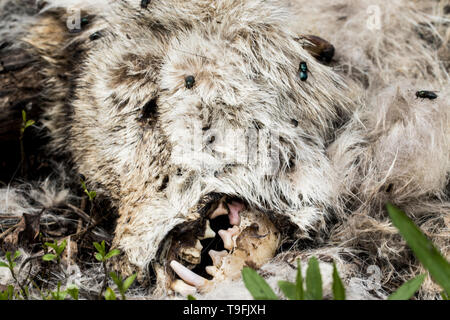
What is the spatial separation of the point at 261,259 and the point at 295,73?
720 millimetres

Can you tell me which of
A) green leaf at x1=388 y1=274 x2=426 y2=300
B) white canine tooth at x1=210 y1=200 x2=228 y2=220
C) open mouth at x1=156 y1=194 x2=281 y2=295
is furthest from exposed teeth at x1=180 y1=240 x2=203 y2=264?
green leaf at x1=388 y1=274 x2=426 y2=300

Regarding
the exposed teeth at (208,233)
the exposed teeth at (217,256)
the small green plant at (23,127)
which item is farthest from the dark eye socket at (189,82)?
the small green plant at (23,127)

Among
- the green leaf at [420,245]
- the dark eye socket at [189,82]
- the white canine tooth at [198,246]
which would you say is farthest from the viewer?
the dark eye socket at [189,82]

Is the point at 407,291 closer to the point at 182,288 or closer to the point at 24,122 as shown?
the point at 182,288

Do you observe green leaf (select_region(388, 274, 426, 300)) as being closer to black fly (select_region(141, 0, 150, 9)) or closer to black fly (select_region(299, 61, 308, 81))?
black fly (select_region(299, 61, 308, 81))

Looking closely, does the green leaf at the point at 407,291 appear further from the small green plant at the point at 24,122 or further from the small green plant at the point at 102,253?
the small green plant at the point at 24,122

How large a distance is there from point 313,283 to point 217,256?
1.67ft

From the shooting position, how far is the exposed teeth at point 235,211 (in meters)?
1.72

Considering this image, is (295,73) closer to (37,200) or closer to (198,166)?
(198,166)

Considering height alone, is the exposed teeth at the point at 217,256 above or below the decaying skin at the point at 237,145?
below

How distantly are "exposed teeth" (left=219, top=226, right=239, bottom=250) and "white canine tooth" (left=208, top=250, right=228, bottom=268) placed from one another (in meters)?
0.02

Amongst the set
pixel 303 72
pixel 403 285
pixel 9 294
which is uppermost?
pixel 303 72

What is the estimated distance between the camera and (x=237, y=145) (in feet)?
5.66

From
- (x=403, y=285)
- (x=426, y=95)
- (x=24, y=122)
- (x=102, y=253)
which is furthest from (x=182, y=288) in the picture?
(x=426, y=95)
